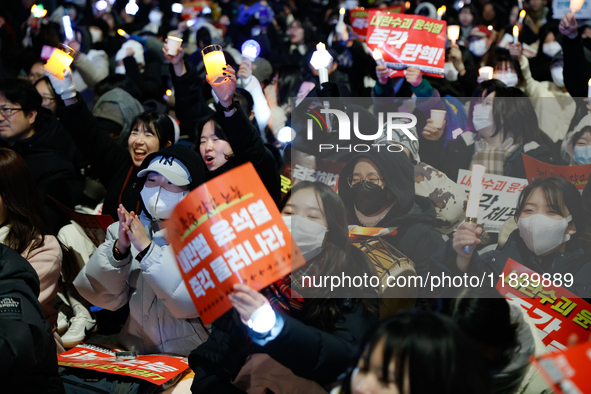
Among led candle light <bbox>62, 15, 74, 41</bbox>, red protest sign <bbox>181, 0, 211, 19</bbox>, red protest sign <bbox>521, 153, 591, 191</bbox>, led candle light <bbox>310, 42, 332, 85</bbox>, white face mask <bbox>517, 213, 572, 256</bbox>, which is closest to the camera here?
white face mask <bbox>517, 213, 572, 256</bbox>

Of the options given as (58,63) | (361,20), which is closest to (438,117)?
(58,63)

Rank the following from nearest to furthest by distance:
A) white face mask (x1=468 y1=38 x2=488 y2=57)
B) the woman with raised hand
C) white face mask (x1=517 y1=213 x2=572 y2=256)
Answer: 1. the woman with raised hand
2. white face mask (x1=517 y1=213 x2=572 y2=256)
3. white face mask (x1=468 y1=38 x2=488 y2=57)

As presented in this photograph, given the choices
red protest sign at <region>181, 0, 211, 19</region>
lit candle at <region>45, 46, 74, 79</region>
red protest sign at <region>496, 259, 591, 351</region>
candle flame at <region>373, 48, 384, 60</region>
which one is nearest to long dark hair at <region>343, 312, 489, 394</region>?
red protest sign at <region>496, 259, 591, 351</region>

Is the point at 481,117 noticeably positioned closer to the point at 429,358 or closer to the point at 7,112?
the point at 429,358

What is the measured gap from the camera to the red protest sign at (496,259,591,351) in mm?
2500

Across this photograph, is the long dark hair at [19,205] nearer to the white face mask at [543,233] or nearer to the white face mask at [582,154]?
the white face mask at [543,233]

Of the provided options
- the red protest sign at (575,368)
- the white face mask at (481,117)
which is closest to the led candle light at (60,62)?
the white face mask at (481,117)

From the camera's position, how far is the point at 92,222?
359cm

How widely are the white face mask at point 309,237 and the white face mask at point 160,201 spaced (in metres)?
0.91

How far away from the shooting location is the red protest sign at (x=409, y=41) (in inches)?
181

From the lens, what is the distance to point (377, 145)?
3295 mm

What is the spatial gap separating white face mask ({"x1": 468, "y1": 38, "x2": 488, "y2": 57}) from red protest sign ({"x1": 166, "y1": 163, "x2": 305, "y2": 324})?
652 cm

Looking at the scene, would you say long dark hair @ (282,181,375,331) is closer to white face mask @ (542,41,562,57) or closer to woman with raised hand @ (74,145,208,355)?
woman with raised hand @ (74,145,208,355)

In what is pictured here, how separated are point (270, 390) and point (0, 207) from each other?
1.79m
